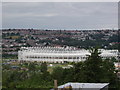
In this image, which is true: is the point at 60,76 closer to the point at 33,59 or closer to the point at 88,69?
the point at 88,69

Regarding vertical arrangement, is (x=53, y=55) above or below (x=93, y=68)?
below

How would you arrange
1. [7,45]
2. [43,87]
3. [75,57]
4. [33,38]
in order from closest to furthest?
1. [43,87]
2. [75,57]
3. [7,45]
4. [33,38]

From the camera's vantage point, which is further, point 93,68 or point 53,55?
point 53,55

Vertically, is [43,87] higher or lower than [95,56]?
lower

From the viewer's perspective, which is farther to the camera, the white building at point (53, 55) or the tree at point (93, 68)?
the white building at point (53, 55)

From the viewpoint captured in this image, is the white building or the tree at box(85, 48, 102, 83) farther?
the white building

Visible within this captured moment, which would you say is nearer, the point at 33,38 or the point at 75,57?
the point at 75,57

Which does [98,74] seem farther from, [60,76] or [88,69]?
[60,76]

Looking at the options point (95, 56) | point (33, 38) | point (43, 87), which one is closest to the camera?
point (43, 87)

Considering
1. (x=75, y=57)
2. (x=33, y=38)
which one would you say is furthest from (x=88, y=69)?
(x=33, y=38)
